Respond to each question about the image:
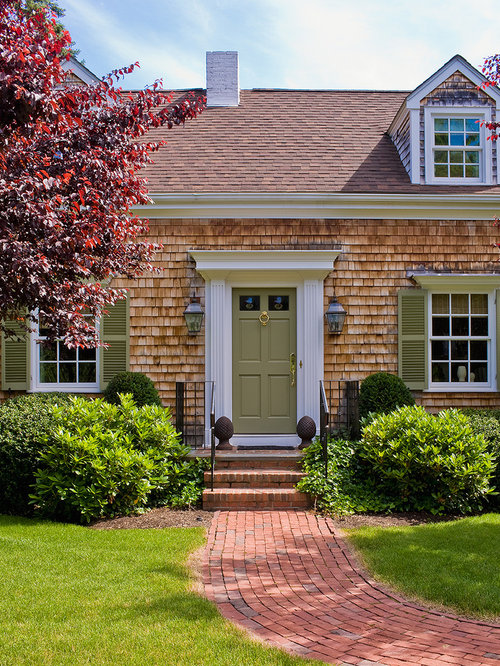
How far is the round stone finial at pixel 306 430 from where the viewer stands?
7.93 metres

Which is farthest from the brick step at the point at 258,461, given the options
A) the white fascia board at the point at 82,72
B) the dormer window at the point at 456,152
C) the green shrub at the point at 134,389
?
the white fascia board at the point at 82,72

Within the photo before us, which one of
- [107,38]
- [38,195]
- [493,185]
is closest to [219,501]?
[38,195]

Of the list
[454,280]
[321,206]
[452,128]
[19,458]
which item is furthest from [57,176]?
[452,128]

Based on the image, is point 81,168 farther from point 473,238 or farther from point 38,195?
point 473,238

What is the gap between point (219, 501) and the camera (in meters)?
6.85

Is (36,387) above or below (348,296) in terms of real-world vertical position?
below

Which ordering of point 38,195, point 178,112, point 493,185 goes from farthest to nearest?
point 493,185, point 178,112, point 38,195

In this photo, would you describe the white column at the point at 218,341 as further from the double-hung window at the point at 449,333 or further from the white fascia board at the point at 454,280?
the white fascia board at the point at 454,280

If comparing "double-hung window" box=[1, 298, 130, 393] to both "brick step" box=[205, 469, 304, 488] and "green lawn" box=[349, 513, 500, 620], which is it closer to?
"brick step" box=[205, 469, 304, 488]

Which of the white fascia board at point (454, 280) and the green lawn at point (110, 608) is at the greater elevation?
the white fascia board at point (454, 280)

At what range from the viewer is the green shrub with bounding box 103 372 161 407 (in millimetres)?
8219

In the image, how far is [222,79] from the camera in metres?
11.3

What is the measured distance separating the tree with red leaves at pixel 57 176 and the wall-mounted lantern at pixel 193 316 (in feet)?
7.33

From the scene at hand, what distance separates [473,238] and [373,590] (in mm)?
6128
